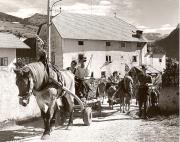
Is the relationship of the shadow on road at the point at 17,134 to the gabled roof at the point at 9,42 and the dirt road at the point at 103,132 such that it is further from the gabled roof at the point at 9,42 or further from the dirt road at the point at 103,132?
the gabled roof at the point at 9,42

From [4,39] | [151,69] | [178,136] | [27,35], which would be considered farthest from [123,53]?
[178,136]

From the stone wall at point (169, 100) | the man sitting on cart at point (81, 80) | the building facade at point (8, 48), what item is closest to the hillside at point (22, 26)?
the building facade at point (8, 48)

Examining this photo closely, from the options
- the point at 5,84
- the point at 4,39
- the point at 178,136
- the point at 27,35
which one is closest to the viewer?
the point at 178,136

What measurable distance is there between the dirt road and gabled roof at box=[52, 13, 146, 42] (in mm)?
27399

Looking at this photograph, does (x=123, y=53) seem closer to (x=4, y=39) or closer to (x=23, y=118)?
(x=4, y=39)

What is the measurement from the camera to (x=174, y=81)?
39.5 ft

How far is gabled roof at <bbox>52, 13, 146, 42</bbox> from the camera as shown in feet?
128

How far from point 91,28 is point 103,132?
108ft

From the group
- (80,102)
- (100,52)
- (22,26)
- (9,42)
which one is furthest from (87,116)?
(100,52)

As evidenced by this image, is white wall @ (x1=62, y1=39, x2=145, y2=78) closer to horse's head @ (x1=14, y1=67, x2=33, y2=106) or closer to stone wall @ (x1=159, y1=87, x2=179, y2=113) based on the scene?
stone wall @ (x1=159, y1=87, x2=179, y2=113)

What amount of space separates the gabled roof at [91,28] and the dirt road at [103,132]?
27.4 m

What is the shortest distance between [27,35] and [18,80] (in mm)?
33188

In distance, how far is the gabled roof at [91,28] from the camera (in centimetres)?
3900

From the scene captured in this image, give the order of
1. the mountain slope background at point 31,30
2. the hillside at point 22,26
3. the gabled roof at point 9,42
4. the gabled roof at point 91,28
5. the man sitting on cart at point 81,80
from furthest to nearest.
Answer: the gabled roof at point 91,28
the hillside at point 22,26
the mountain slope background at point 31,30
the gabled roof at point 9,42
the man sitting on cart at point 81,80
